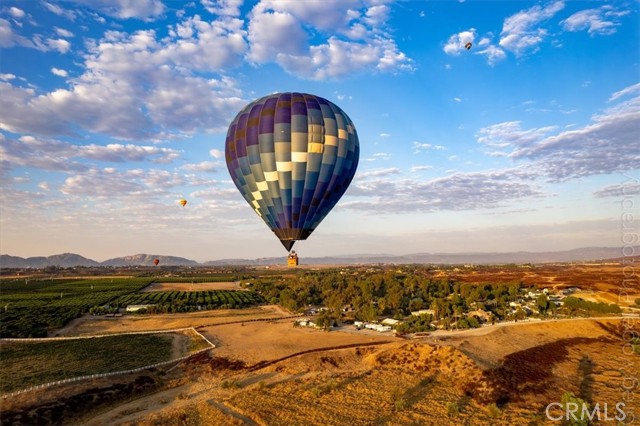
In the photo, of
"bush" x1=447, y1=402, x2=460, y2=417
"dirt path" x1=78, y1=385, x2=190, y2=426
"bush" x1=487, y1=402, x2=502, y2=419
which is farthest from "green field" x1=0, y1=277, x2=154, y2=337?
"bush" x1=487, y1=402, x2=502, y2=419

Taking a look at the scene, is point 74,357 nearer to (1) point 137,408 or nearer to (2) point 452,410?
(1) point 137,408

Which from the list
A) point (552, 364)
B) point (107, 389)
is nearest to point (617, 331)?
point (552, 364)

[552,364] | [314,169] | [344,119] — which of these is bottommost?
[552,364]

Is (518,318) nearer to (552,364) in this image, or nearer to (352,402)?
(552,364)

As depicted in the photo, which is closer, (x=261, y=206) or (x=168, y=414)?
(x=168, y=414)

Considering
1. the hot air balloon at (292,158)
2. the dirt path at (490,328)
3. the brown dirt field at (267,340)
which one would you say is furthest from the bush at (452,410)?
the dirt path at (490,328)

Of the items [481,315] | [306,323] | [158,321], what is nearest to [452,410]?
[306,323]
